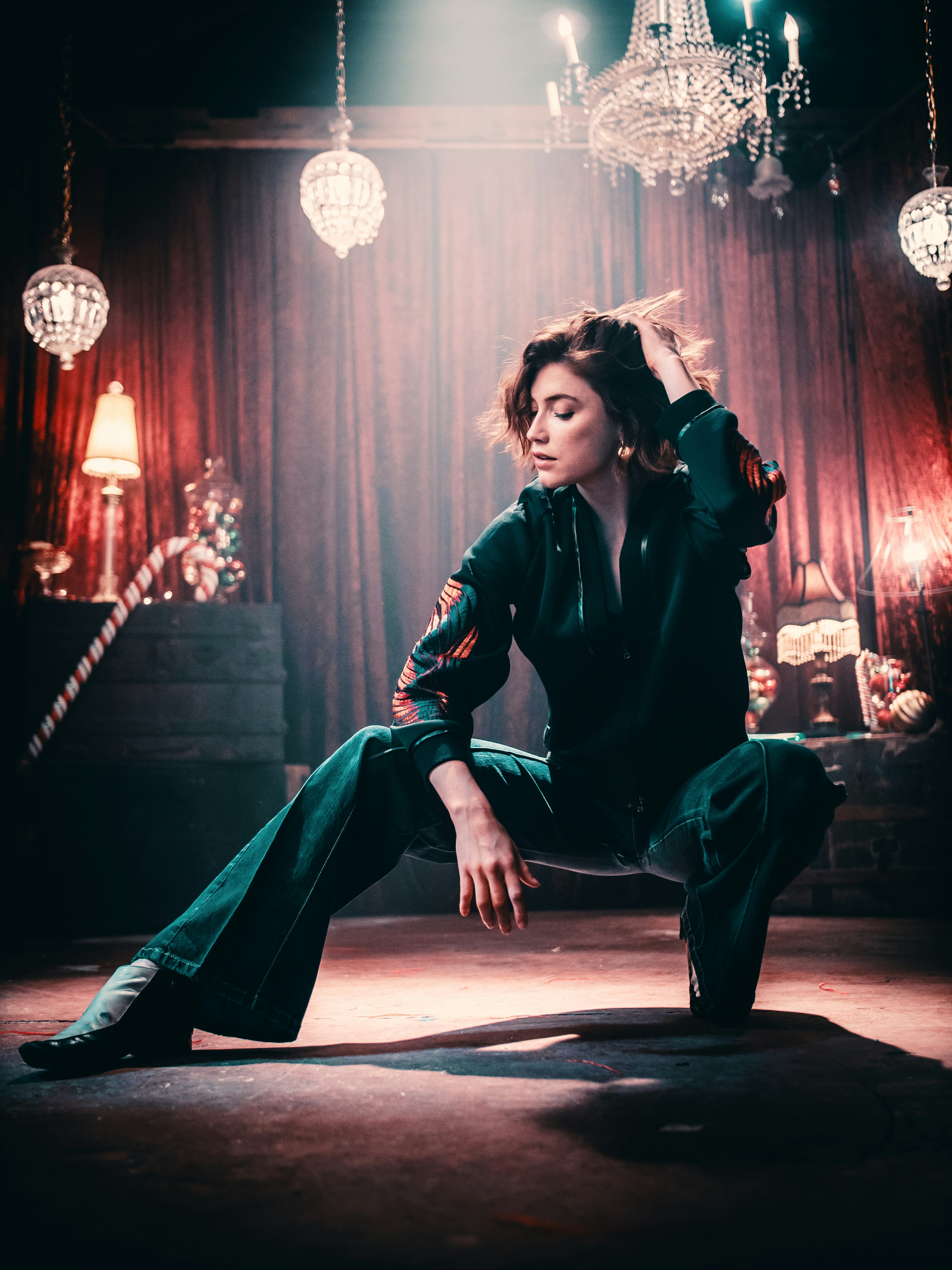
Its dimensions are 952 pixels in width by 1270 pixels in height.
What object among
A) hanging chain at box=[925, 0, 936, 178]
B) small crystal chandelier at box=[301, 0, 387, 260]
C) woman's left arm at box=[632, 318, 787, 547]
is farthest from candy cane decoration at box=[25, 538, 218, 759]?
hanging chain at box=[925, 0, 936, 178]

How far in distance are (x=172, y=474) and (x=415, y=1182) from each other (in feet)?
12.0

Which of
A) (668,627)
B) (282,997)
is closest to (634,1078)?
(282,997)

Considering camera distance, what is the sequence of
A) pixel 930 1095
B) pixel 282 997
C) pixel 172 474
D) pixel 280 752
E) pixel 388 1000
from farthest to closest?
pixel 172 474 → pixel 280 752 → pixel 388 1000 → pixel 282 997 → pixel 930 1095

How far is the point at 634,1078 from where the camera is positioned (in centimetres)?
103

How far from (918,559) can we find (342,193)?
2312 mm

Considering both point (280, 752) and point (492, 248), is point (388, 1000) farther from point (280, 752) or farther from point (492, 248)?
point (492, 248)

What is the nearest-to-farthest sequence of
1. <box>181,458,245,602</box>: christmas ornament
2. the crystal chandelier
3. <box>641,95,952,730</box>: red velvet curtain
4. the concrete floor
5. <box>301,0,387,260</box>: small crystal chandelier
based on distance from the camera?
1. the concrete floor
2. the crystal chandelier
3. <box>301,0,387,260</box>: small crystal chandelier
4. <box>181,458,245,602</box>: christmas ornament
5. <box>641,95,952,730</box>: red velvet curtain

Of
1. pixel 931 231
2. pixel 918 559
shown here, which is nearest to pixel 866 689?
pixel 918 559

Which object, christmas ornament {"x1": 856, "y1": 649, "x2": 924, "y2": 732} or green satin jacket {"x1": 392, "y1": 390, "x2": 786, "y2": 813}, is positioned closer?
green satin jacket {"x1": 392, "y1": 390, "x2": 786, "y2": 813}

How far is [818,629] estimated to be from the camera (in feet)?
11.8

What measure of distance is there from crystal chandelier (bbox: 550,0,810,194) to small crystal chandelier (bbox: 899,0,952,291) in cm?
48

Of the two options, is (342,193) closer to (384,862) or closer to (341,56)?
(341,56)

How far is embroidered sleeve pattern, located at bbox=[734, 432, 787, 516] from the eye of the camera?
1.39 metres

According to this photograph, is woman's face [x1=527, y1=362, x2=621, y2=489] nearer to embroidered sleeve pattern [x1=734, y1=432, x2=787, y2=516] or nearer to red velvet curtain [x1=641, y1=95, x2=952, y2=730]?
embroidered sleeve pattern [x1=734, y1=432, x2=787, y2=516]
